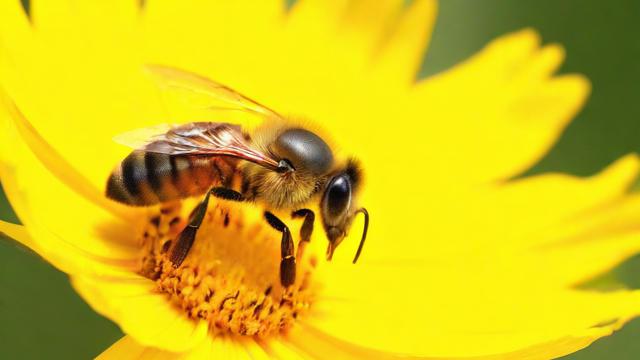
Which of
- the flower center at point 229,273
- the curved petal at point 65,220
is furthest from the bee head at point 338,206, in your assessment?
the curved petal at point 65,220

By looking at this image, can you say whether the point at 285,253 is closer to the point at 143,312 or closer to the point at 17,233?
the point at 143,312

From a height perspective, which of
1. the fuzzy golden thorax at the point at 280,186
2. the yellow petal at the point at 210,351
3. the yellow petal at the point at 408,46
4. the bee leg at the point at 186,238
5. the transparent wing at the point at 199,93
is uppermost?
the yellow petal at the point at 408,46

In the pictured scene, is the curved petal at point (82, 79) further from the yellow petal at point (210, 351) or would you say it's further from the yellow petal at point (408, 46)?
the yellow petal at point (408, 46)

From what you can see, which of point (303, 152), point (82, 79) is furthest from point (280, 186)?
point (82, 79)

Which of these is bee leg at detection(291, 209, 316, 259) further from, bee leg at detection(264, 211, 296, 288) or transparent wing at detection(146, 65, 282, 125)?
transparent wing at detection(146, 65, 282, 125)

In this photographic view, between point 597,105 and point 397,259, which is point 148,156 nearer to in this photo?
point 397,259

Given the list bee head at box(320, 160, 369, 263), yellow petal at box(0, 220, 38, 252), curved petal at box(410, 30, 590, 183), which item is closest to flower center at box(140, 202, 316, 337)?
bee head at box(320, 160, 369, 263)
